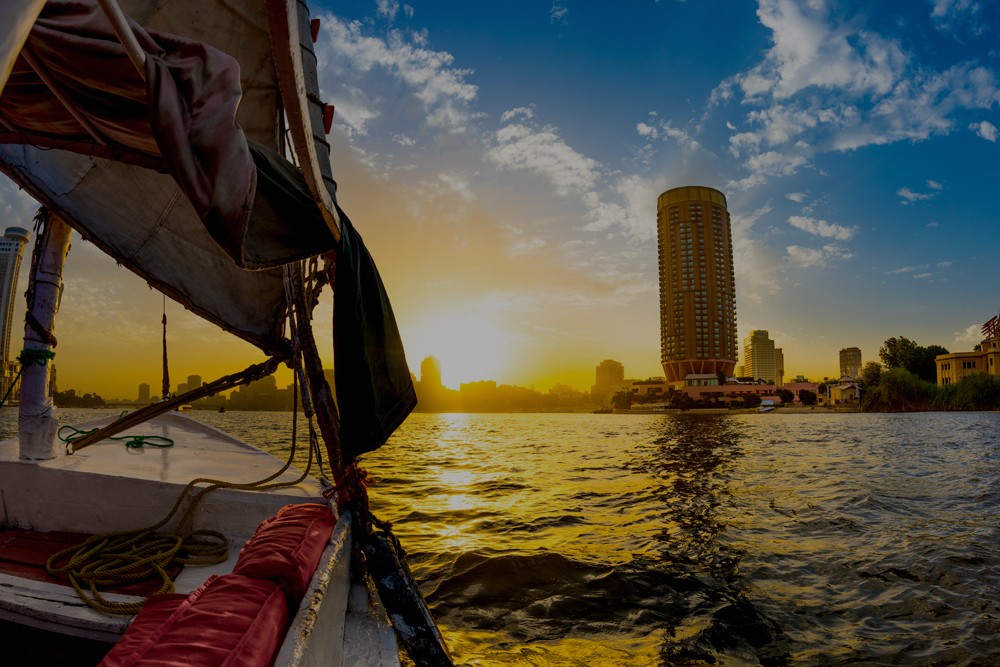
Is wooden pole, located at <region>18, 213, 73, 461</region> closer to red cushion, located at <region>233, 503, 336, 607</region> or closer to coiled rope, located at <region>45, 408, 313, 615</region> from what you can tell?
coiled rope, located at <region>45, 408, 313, 615</region>

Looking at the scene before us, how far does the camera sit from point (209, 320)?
16.0 feet

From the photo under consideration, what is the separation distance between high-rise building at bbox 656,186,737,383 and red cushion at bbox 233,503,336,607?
12835 cm

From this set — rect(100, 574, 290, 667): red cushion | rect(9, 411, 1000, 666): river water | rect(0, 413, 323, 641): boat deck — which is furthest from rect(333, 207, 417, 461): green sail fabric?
rect(9, 411, 1000, 666): river water

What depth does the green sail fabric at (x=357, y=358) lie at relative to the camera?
336cm

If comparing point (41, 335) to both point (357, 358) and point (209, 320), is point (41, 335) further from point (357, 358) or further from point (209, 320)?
point (357, 358)

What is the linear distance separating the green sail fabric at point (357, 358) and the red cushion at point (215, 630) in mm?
1241

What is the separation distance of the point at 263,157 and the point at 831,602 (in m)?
6.79

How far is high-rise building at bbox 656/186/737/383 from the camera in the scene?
12356 centimetres

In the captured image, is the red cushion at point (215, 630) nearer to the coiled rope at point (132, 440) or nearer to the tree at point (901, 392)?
the coiled rope at point (132, 440)

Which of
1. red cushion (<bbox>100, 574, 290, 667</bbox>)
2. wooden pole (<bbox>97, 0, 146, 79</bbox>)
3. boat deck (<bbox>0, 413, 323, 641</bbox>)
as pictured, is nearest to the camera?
wooden pole (<bbox>97, 0, 146, 79</bbox>)

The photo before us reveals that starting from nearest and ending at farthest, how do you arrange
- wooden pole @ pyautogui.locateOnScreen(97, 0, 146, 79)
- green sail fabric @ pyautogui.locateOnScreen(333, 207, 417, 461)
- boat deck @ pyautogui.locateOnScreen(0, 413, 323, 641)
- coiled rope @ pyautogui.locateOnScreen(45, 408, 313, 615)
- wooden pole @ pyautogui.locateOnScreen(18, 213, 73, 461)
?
wooden pole @ pyautogui.locateOnScreen(97, 0, 146, 79) < coiled rope @ pyautogui.locateOnScreen(45, 408, 313, 615) < green sail fabric @ pyautogui.locateOnScreen(333, 207, 417, 461) < boat deck @ pyautogui.locateOnScreen(0, 413, 323, 641) < wooden pole @ pyautogui.locateOnScreen(18, 213, 73, 461)

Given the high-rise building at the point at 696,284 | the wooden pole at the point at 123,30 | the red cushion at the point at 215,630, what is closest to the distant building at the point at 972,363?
the high-rise building at the point at 696,284

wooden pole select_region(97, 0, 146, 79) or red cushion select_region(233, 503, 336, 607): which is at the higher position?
wooden pole select_region(97, 0, 146, 79)

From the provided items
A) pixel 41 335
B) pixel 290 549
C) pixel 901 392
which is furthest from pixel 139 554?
pixel 901 392
